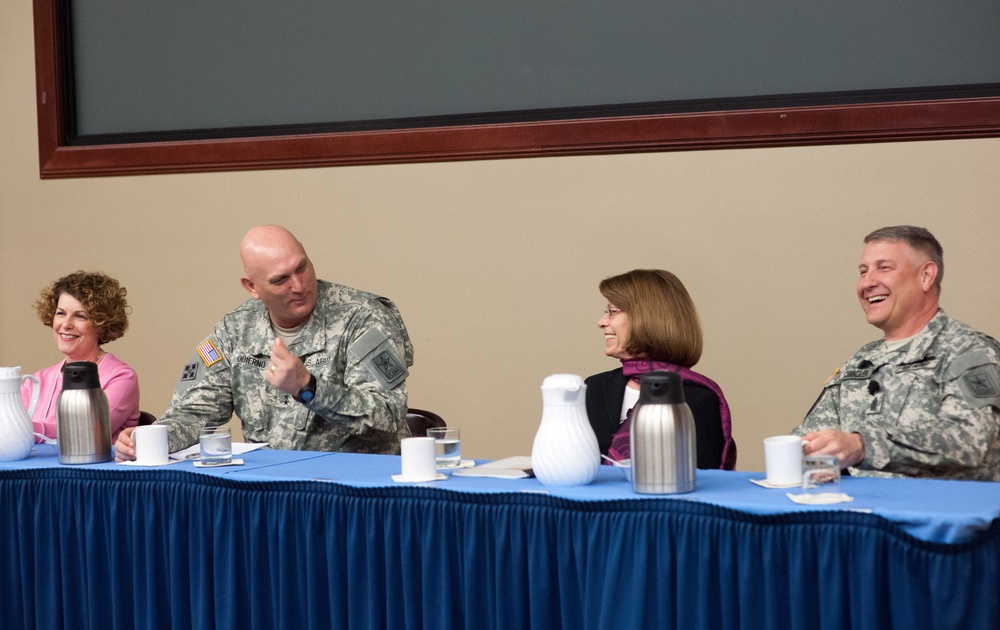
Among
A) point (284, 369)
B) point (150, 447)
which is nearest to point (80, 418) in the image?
point (150, 447)

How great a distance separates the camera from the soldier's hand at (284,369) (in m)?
2.68

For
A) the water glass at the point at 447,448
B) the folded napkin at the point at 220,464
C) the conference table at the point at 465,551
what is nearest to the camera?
the conference table at the point at 465,551

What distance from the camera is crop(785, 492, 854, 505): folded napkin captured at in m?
1.84

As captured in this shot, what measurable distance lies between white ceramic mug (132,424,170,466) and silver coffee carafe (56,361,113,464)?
12 centimetres

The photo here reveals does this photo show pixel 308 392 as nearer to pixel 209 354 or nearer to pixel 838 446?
pixel 209 354

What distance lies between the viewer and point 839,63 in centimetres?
382

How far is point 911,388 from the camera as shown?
99.1 inches

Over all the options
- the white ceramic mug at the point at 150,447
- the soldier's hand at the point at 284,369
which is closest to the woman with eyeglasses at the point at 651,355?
the soldier's hand at the point at 284,369

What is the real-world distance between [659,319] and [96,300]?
5.85 feet

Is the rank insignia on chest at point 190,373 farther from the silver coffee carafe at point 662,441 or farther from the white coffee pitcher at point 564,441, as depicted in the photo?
the silver coffee carafe at point 662,441

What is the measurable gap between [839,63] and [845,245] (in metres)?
0.65

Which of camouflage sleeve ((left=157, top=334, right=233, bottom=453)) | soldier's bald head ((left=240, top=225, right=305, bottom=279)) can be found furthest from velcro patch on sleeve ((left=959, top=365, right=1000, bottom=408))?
camouflage sleeve ((left=157, top=334, right=233, bottom=453))

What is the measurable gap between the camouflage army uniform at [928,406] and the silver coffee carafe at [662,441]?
0.58m

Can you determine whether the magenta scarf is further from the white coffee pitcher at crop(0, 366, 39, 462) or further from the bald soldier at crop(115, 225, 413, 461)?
the white coffee pitcher at crop(0, 366, 39, 462)
